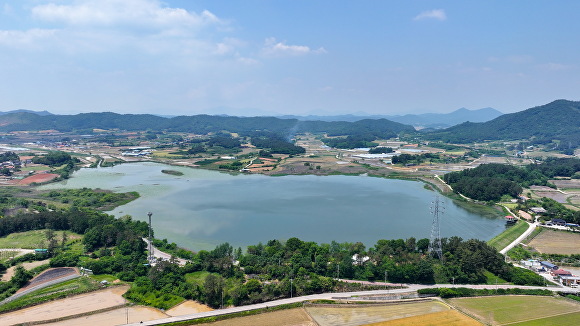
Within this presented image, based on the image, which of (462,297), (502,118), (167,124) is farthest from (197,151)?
(502,118)

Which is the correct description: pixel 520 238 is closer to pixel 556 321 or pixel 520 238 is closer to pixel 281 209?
pixel 556 321

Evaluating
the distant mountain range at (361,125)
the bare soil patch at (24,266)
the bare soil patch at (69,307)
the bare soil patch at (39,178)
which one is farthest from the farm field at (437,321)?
the distant mountain range at (361,125)

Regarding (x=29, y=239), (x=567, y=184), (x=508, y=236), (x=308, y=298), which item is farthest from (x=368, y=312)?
(x=567, y=184)

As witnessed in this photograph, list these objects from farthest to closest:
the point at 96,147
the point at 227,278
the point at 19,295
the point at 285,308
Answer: the point at 96,147
the point at 227,278
the point at 19,295
the point at 285,308

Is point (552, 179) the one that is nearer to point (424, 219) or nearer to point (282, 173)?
point (424, 219)

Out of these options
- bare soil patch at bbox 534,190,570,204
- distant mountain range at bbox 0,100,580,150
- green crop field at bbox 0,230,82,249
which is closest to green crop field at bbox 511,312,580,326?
green crop field at bbox 0,230,82,249

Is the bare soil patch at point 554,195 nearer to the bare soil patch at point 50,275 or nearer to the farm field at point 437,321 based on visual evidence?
the farm field at point 437,321
